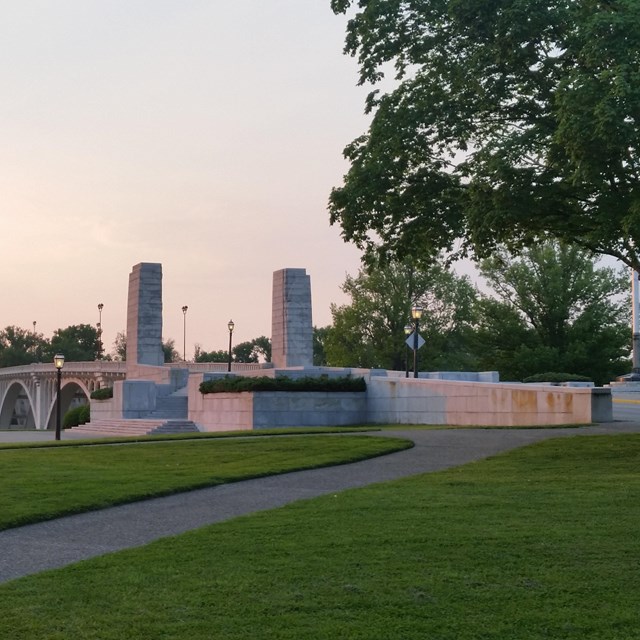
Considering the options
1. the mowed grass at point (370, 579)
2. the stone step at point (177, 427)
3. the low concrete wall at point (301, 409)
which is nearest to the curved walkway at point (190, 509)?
the mowed grass at point (370, 579)

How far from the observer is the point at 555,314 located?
61.8 m

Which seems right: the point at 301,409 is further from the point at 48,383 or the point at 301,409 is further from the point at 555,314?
the point at 48,383

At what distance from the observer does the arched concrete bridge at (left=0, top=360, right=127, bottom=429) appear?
75.6 meters

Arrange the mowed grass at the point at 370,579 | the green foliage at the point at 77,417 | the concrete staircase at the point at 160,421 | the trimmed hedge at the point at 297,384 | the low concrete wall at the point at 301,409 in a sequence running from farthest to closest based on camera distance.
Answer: the green foliage at the point at 77,417
the concrete staircase at the point at 160,421
the trimmed hedge at the point at 297,384
the low concrete wall at the point at 301,409
the mowed grass at the point at 370,579

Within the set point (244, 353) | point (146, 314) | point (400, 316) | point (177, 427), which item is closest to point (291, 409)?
point (177, 427)

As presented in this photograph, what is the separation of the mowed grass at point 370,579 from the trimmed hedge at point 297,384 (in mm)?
23441

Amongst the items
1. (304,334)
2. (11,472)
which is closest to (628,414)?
(11,472)

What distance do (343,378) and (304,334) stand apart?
16.9 meters

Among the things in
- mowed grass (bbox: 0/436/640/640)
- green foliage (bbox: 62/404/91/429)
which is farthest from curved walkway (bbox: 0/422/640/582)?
green foliage (bbox: 62/404/91/429)

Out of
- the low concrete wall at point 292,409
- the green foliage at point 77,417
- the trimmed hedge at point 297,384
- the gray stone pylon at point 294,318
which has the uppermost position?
the gray stone pylon at point 294,318

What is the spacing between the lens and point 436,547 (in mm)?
8773

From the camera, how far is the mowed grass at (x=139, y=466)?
13.1 metres

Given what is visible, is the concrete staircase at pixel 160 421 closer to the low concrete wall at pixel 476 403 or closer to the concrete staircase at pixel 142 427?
the concrete staircase at pixel 142 427

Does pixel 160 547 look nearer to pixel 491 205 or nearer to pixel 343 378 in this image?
pixel 491 205
